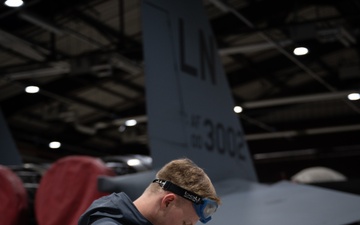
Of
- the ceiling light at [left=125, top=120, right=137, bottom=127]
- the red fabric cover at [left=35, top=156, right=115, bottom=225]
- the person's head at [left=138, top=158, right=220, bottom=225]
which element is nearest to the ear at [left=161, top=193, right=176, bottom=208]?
the person's head at [left=138, top=158, right=220, bottom=225]

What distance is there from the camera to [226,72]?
23.2 metres

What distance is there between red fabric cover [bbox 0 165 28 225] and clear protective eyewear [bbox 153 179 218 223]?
343 centimetres

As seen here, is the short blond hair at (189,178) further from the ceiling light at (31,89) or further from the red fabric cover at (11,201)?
the ceiling light at (31,89)

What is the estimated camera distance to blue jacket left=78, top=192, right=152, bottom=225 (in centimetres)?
210

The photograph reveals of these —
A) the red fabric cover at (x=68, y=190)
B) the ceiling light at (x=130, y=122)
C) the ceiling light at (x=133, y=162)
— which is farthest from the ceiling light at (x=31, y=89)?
the red fabric cover at (x=68, y=190)

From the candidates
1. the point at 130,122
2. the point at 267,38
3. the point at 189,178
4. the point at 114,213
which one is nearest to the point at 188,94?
the point at 189,178

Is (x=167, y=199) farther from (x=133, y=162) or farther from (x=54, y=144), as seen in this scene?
(x=54, y=144)

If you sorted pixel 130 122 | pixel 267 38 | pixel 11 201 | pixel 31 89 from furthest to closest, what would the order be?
pixel 130 122
pixel 31 89
pixel 267 38
pixel 11 201

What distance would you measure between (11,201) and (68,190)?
62cm

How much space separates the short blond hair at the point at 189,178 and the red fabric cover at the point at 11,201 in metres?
3.43

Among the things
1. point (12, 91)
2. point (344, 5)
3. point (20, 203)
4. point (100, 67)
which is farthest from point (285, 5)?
point (20, 203)

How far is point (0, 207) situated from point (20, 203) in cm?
17

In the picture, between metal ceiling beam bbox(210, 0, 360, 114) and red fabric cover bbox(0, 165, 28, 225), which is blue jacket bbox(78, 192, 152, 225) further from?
metal ceiling beam bbox(210, 0, 360, 114)

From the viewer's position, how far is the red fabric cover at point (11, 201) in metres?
5.33
